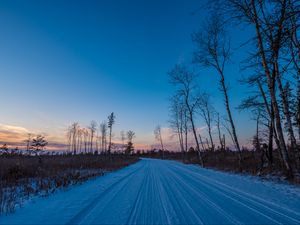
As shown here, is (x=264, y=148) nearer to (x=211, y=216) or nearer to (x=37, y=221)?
(x=211, y=216)

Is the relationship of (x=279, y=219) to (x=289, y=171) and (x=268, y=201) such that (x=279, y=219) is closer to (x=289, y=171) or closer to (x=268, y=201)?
(x=268, y=201)

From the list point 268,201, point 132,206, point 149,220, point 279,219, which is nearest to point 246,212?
point 279,219

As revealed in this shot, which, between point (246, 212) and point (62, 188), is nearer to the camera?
point (246, 212)

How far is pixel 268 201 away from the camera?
15.4 ft

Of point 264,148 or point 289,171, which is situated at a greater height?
point 264,148

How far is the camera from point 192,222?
3256 mm

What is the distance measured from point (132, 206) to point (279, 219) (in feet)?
10.2

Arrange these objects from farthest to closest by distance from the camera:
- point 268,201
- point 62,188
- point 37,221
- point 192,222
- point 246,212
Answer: point 62,188 → point 268,201 → point 246,212 → point 37,221 → point 192,222

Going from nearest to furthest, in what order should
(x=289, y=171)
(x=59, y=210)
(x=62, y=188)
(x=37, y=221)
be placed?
(x=37, y=221)
(x=59, y=210)
(x=62, y=188)
(x=289, y=171)

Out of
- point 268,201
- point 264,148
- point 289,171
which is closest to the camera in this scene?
point 268,201

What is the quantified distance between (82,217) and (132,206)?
3.88 ft

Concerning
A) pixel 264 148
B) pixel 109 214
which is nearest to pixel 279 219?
pixel 109 214

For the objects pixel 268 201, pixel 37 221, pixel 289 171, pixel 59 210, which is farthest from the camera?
pixel 289 171

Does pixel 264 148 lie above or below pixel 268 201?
Answer: above
